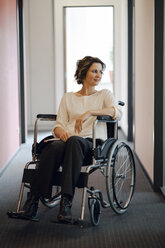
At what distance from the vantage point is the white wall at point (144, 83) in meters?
3.54

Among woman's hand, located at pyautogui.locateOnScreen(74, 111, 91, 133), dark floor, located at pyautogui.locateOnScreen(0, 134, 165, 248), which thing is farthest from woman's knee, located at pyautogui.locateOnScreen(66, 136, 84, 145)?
dark floor, located at pyautogui.locateOnScreen(0, 134, 165, 248)

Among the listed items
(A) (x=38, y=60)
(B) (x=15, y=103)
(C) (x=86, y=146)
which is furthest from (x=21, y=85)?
(C) (x=86, y=146)

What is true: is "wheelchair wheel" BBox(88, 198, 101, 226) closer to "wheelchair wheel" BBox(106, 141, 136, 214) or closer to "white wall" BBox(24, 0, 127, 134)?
"wheelchair wheel" BBox(106, 141, 136, 214)

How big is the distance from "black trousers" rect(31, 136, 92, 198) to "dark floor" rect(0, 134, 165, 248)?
223 millimetres

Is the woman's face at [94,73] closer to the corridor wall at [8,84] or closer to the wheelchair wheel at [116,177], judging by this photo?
the wheelchair wheel at [116,177]

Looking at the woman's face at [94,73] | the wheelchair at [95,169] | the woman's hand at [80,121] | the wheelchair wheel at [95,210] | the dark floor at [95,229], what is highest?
the woman's face at [94,73]

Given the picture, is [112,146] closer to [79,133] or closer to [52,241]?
[79,133]

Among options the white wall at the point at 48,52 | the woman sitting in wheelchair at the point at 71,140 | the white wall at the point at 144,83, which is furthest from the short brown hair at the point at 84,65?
the white wall at the point at 48,52

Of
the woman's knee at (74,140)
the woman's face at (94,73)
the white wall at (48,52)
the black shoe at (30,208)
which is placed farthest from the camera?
the white wall at (48,52)

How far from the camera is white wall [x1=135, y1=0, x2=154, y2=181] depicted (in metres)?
3.54

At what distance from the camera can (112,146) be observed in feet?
8.40

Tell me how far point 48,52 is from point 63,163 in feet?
16.5

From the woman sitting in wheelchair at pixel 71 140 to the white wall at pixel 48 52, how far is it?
436cm

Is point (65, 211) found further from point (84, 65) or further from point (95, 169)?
point (84, 65)
